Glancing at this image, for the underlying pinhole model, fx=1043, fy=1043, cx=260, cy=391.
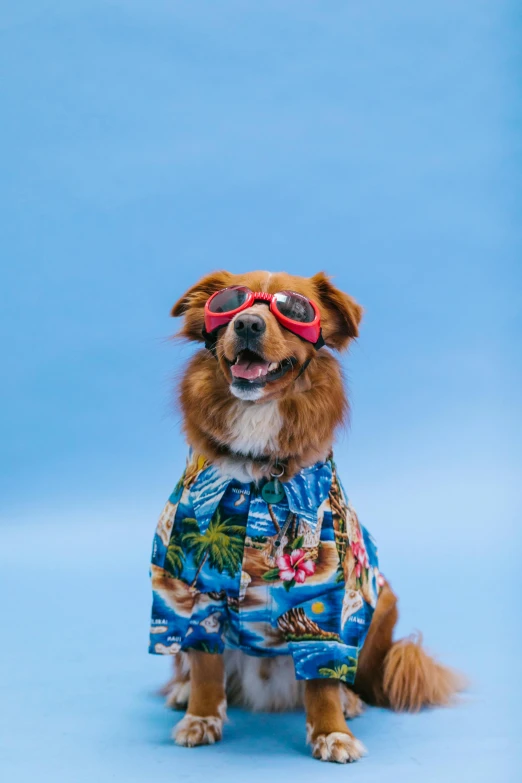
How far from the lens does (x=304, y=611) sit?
4.03 meters

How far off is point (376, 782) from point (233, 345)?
1677mm

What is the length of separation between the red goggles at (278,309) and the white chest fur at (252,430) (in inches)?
13.6

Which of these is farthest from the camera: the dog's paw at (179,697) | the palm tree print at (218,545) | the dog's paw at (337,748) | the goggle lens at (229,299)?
the dog's paw at (179,697)

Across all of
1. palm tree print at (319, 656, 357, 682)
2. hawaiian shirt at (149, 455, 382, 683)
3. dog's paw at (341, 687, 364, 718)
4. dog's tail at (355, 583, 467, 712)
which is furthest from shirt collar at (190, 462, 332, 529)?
dog's paw at (341, 687, 364, 718)

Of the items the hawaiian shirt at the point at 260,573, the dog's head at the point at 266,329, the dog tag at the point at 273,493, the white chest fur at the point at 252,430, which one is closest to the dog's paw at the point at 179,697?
the hawaiian shirt at the point at 260,573

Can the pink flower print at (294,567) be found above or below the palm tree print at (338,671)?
above

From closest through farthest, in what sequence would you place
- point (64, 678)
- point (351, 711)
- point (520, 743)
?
point (520, 743)
point (351, 711)
point (64, 678)

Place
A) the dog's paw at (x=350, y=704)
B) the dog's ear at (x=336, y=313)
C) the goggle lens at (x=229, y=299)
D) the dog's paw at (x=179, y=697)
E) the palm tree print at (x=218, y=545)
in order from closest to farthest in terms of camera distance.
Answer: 1. the palm tree print at (x=218, y=545)
2. the goggle lens at (x=229, y=299)
3. the dog's ear at (x=336, y=313)
4. the dog's paw at (x=350, y=704)
5. the dog's paw at (x=179, y=697)

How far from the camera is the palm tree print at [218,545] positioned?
4.04 metres

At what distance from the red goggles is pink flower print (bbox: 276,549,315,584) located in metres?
0.85

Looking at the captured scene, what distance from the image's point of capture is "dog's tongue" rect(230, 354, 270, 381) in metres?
4.00

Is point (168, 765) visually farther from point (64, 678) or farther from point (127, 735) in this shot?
point (64, 678)

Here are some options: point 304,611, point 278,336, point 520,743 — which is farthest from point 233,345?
point 520,743

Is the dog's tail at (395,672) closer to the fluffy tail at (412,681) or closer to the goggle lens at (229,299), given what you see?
the fluffy tail at (412,681)
